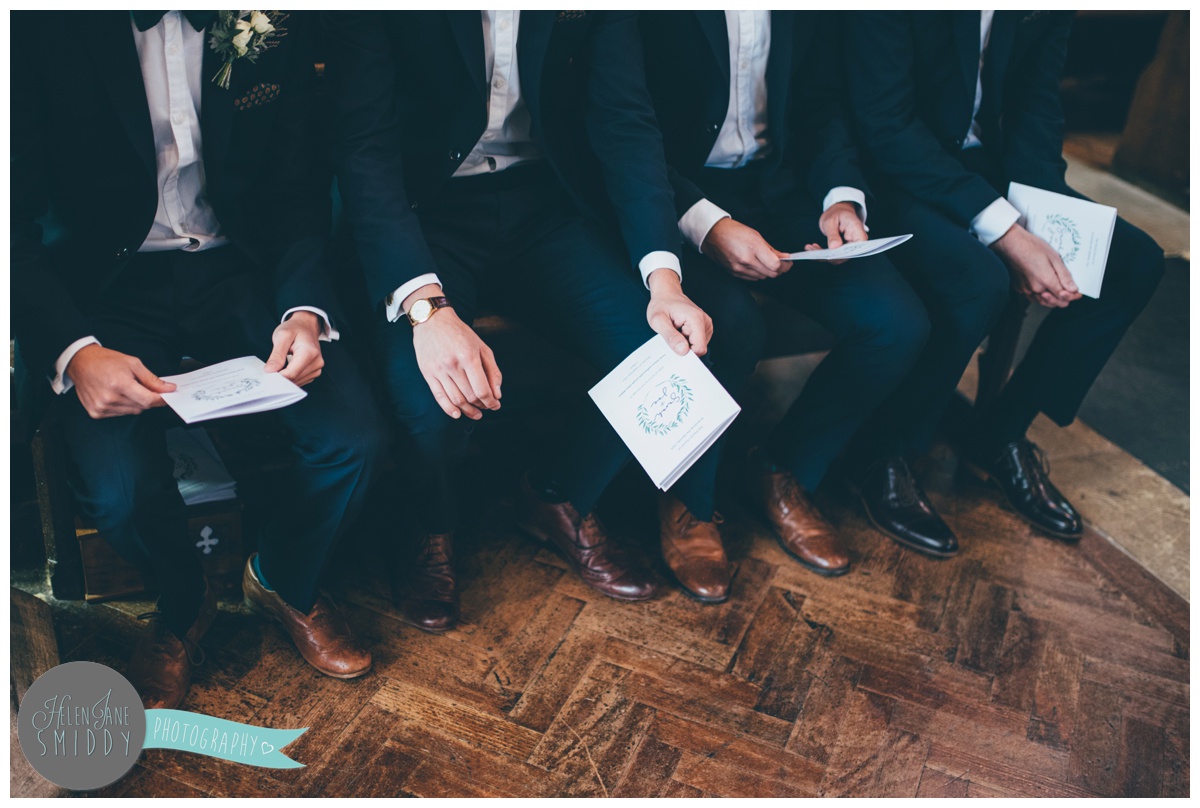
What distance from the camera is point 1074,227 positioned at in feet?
7.25

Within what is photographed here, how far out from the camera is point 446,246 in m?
1.94

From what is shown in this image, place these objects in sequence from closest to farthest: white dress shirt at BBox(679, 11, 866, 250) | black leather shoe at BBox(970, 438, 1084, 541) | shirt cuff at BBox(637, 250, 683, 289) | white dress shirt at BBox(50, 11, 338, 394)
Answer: white dress shirt at BBox(50, 11, 338, 394) < shirt cuff at BBox(637, 250, 683, 289) < white dress shirt at BBox(679, 11, 866, 250) < black leather shoe at BBox(970, 438, 1084, 541)

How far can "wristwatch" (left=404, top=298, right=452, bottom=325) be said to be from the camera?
1.73 m

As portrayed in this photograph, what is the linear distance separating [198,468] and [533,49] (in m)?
1.04

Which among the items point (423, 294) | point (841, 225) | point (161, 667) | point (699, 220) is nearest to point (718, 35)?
point (699, 220)

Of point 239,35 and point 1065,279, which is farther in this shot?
point 1065,279

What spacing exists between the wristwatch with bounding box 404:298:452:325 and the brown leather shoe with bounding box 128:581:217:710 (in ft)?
2.09

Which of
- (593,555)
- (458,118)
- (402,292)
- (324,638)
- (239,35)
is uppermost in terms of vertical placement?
(239,35)

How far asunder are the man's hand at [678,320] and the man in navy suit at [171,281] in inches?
21.0

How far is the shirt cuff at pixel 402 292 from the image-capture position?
5.74 feet

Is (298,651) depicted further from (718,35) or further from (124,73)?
(718,35)

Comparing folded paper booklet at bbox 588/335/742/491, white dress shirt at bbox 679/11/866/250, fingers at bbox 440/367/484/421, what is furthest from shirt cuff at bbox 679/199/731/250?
fingers at bbox 440/367/484/421

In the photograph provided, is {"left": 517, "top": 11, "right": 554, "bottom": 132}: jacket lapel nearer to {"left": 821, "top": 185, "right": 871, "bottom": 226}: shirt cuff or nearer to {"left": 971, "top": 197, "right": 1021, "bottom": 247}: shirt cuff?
{"left": 821, "top": 185, "right": 871, "bottom": 226}: shirt cuff
